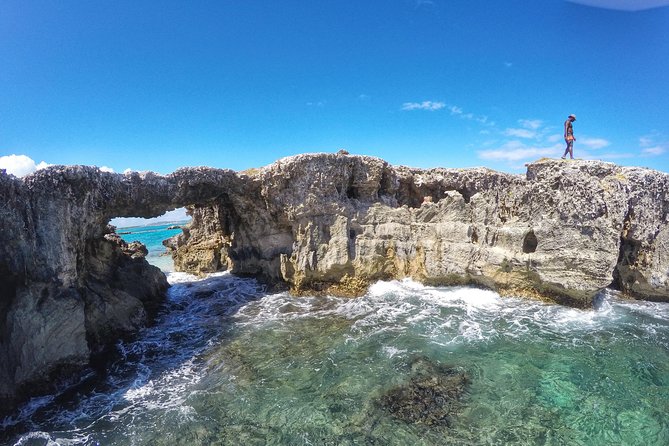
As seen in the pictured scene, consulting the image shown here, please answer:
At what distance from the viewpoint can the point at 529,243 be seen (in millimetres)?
18312

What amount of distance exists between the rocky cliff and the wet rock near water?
855 cm

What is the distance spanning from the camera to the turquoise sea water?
930 cm

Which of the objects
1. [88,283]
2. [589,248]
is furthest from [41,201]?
[589,248]

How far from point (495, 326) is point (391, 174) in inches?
422

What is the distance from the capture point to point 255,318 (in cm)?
1698

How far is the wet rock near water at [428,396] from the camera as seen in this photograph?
31.7 ft

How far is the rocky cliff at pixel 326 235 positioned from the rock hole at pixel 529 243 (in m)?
0.10

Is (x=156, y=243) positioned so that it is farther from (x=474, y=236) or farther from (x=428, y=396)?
(x=428, y=396)

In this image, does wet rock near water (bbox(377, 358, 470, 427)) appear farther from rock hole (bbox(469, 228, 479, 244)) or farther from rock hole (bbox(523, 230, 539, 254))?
rock hole (bbox(523, 230, 539, 254))

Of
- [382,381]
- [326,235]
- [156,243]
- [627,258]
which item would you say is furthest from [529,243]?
[156,243]

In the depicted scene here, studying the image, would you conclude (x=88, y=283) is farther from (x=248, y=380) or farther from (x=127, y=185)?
(x=248, y=380)

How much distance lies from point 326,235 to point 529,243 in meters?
11.2

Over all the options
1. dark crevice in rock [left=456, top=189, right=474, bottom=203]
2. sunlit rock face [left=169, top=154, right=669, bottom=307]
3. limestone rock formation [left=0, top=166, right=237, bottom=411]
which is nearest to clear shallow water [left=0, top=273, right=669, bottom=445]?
limestone rock formation [left=0, top=166, right=237, bottom=411]

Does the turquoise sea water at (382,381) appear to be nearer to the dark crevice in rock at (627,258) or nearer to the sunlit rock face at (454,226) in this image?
the dark crevice in rock at (627,258)
